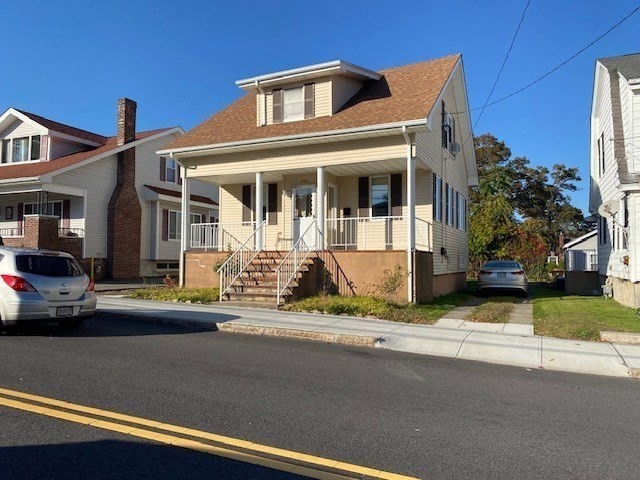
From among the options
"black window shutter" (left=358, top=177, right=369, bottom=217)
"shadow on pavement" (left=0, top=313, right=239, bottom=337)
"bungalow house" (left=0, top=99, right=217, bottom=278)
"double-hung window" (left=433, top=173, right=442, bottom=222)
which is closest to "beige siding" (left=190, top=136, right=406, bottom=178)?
"black window shutter" (left=358, top=177, right=369, bottom=217)

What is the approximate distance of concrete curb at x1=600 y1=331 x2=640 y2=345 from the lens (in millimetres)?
9133

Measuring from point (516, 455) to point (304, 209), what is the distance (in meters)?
14.0

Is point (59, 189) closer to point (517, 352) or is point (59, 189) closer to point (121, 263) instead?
point (121, 263)

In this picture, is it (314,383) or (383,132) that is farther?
(383,132)

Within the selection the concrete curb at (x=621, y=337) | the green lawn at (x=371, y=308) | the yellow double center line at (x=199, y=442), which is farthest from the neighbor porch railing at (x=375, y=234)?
the yellow double center line at (x=199, y=442)

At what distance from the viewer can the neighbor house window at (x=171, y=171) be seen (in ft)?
96.5

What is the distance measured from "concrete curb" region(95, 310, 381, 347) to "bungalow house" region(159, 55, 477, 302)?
314 centimetres

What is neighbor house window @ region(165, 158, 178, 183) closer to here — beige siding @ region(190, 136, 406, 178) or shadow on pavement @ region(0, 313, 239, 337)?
beige siding @ region(190, 136, 406, 178)

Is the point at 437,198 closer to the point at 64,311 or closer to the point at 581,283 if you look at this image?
the point at 581,283

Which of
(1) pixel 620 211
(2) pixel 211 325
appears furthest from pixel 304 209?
(1) pixel 620 211

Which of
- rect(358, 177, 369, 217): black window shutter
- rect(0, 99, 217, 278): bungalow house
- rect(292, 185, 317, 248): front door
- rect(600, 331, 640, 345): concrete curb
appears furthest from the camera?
rect(0, 99, 217, 278): bungalow house

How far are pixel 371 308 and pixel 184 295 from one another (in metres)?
5.70

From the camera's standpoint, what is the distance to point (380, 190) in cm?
1719

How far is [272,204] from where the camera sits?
1836 centimetres
